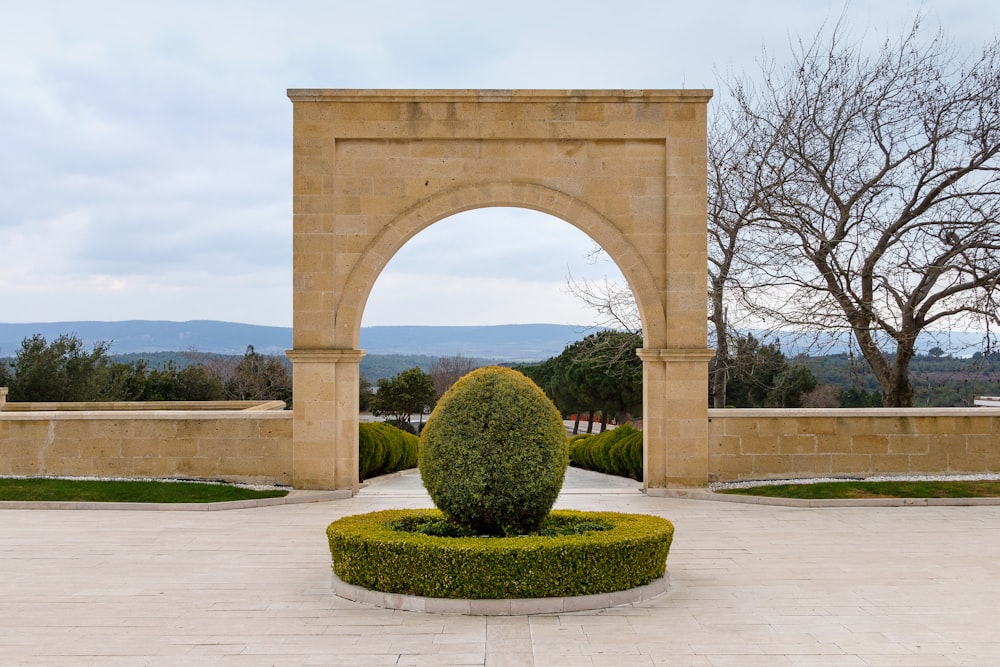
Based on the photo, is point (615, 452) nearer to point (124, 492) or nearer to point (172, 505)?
point (172, 505)

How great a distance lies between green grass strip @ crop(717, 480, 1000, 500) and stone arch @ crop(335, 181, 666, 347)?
2.79 metres

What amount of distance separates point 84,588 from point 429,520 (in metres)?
3.07

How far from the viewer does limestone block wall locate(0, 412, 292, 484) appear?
12.2 meters

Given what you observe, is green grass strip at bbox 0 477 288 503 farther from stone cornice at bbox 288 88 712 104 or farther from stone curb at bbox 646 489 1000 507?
stone curb at bbox 646 489 1000 507

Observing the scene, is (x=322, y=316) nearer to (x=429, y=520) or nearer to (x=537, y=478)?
(x=429, y=520)

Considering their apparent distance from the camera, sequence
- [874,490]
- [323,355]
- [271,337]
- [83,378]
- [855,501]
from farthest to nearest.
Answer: [271,337] → [83,378] → [323,355] → [874,490] → [855,501]

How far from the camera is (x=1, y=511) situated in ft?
36.4

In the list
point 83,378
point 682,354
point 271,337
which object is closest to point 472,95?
point 682,354

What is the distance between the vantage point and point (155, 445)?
12.3 metres

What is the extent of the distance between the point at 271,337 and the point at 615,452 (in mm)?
106471

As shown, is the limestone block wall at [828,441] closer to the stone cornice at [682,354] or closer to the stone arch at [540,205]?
the stone cornice at [682,354]

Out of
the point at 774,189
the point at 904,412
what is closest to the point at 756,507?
the point at 904,412

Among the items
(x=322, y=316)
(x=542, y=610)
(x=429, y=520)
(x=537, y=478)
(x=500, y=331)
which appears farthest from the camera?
(x=500, y=331)

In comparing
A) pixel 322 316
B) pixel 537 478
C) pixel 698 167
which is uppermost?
pixel 698 167
